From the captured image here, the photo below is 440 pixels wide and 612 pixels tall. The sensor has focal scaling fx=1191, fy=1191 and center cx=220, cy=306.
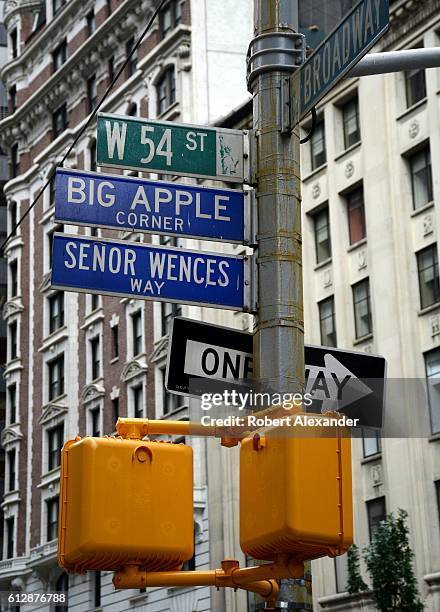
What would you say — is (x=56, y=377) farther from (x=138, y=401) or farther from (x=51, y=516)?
(x=138, y=401)

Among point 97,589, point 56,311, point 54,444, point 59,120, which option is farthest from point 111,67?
point 97,589

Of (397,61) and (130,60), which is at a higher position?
(130,60)

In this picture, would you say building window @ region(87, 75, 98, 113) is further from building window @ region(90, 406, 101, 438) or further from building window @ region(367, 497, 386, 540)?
building window @ region(367, 497, 386, 540)

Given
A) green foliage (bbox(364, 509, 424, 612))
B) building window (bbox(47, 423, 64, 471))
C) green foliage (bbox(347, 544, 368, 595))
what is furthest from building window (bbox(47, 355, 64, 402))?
green foliage (bbox(364, 509, 424, 612))

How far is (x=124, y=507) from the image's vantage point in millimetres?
5062

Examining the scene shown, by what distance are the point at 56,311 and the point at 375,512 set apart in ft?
87.8

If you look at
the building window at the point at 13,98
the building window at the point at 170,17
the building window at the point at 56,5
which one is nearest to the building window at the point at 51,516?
the building window at the point at 170,17

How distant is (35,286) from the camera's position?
5891 cm

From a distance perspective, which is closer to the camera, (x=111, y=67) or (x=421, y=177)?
(x=421, y=177)

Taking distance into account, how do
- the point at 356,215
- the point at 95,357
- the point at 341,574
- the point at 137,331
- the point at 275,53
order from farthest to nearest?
the point at 95,357 < the point at 137,331 < the point at 356,215 < the point at 341,574 < the point at 275,53

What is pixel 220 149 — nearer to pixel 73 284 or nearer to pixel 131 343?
pixel 73 284

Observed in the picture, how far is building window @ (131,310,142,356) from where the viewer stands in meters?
49.1

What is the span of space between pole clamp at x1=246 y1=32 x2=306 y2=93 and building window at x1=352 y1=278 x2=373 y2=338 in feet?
97.0
